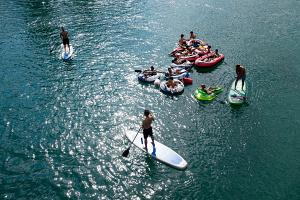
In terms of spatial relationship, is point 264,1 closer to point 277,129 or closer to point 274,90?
point 274,90

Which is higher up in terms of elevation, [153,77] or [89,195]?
[153,77]

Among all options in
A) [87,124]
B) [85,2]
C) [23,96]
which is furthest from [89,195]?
[85,2]

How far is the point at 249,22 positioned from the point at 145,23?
16690 millimetres

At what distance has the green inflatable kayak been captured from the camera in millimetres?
29234

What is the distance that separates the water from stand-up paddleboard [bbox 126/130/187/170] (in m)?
0.46

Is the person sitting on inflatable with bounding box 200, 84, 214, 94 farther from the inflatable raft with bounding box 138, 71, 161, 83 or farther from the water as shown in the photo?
the inflatable raft with bounding box 138, 71, 161, 83

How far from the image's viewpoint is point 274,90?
102 feet

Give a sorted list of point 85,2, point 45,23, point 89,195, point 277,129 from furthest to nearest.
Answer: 1. point 85,2
2. point 45,23
3. point 277,129
4. point 89,195

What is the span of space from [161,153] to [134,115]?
230 inches

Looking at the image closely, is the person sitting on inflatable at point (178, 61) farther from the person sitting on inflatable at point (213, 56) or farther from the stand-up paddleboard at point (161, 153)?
the stand-up paddleboard at point (161, 153)

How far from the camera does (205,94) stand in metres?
29.5

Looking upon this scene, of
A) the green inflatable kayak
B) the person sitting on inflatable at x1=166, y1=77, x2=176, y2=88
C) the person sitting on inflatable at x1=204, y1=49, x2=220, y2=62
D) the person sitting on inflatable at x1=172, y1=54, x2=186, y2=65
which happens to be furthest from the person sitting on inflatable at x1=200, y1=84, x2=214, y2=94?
the person sitting on inflatable at x1=204, y1=49, x2=220, y2=62

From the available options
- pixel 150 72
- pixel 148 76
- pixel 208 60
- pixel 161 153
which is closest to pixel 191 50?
pixel 208 60

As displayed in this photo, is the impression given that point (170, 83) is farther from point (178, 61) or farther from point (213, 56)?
point (213, 56)
